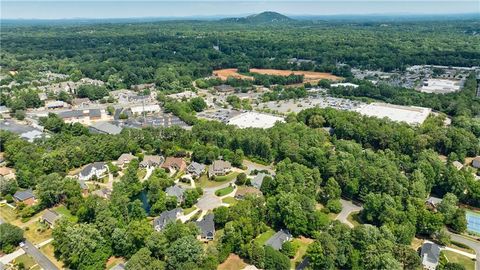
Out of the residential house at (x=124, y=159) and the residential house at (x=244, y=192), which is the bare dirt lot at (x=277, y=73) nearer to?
the residential house at (x=124, y=159)

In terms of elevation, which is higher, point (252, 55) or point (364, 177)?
point (364, 177)

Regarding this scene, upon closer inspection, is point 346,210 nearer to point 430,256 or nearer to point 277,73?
point 430,256

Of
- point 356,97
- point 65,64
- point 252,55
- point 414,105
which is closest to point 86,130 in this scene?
point 356,97

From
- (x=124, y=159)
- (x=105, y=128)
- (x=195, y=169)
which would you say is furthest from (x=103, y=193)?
(x=105, y=128)

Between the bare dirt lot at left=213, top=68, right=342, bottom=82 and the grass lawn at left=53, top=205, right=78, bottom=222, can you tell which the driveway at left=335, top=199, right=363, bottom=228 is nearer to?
the grass lawn at left=53, top=205, right=78, bottom=222

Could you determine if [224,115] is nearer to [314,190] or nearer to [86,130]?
[86,130]

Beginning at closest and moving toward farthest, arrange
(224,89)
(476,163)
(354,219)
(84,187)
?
(354,219), (84,187), (476,163), (224,89)

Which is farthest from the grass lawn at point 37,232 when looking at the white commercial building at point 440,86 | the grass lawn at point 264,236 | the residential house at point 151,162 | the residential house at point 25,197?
the white commercial building at point 440,86
